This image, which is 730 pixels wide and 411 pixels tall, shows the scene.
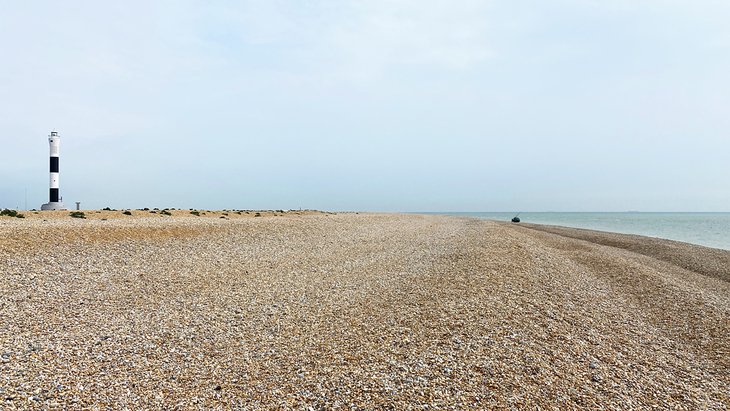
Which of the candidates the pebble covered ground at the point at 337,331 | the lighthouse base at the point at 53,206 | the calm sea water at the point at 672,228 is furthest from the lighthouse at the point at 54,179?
the calm sea water at the point at 672,228

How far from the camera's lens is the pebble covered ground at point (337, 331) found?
6.52 meters

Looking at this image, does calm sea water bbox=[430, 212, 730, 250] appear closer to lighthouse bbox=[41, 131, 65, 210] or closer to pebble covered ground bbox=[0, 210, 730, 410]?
pebble covered ground bbox=[0, 210, 730, 410]

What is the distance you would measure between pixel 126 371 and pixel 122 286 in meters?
5.93

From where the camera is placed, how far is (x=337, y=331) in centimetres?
907

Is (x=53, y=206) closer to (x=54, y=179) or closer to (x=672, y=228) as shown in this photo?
(x=54, y=179)

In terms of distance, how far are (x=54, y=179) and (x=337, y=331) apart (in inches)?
1653

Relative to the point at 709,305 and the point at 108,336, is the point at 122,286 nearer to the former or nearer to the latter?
the point at 108,336

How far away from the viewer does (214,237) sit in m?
21.0

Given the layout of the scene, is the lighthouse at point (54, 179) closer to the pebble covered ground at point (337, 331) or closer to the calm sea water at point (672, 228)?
the pebble covered ground at point (337, 331)

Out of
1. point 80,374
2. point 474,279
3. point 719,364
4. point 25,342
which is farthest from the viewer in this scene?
point 474,279

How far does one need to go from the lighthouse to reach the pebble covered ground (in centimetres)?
2506

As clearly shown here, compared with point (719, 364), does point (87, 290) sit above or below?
above

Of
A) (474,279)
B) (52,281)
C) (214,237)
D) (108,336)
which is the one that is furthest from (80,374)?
(214,237)

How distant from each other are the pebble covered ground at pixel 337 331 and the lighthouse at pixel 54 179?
25058 millimetres
